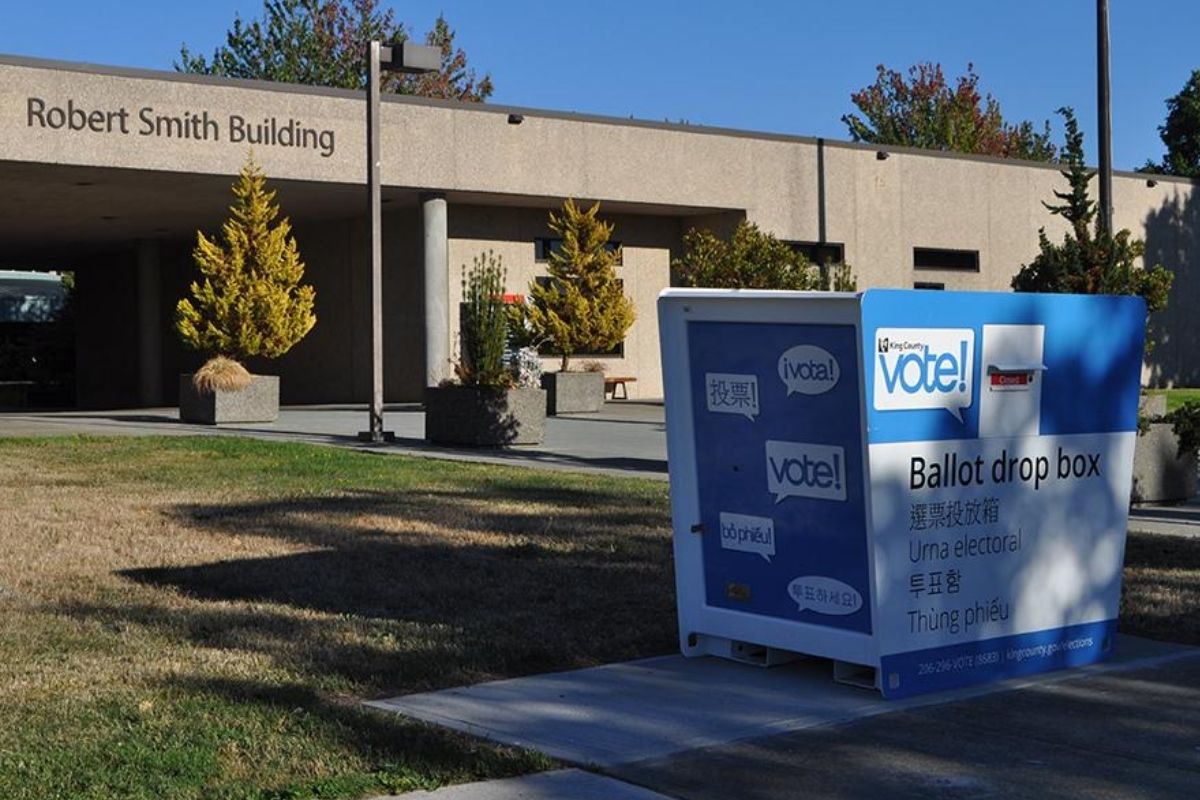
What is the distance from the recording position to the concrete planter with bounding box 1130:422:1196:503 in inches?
584

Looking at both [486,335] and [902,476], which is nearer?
[902,476]

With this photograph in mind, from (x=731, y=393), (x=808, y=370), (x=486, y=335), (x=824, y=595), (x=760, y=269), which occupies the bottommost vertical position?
(x=824, y=595)

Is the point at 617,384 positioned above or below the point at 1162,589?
above

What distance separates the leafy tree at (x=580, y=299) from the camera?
104 ft

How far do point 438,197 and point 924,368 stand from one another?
26776 millimetres

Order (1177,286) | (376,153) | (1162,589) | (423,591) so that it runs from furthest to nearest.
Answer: (1177,286) < (376,153) < (1162,589) < (423,591)

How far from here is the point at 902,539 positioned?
7008 mm

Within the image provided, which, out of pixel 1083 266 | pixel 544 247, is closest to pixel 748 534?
pixel 1083 266

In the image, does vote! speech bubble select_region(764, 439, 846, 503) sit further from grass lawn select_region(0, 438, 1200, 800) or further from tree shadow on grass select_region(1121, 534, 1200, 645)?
tree shadow on grass select_region(1121, 534, 1200, 645)

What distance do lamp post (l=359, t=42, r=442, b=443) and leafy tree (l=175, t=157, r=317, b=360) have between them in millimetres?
4154

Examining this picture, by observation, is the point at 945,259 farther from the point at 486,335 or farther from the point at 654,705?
the point at 654,705

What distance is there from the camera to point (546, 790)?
557 centimetres

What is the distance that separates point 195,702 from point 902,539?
299cm

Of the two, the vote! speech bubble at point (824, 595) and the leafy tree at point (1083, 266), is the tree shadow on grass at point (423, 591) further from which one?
the leafy tree at point (1083, 266)
